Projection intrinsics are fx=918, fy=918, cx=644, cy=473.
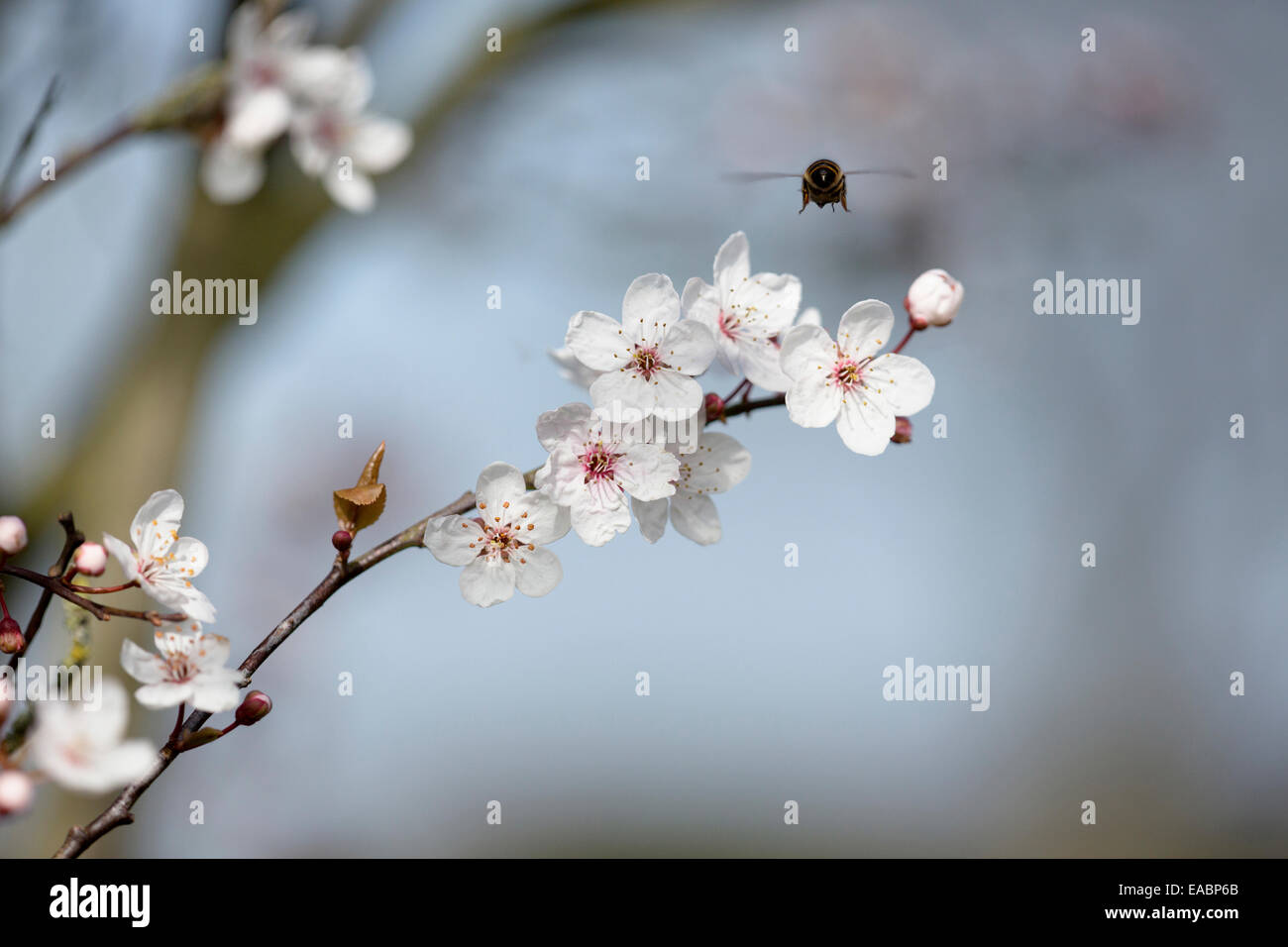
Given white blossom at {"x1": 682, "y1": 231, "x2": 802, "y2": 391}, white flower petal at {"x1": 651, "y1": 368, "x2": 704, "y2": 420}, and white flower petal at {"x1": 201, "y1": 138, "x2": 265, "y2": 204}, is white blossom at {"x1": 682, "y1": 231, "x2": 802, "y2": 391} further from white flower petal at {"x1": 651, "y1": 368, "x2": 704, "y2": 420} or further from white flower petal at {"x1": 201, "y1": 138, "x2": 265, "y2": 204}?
white flower petal at {"x1": 201, "y1": 138, "x2": 265, "y2": 204}

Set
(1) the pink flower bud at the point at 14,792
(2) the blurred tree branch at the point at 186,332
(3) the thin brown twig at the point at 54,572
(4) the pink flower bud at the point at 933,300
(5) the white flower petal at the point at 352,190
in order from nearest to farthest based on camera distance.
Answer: (1) the pink flower bud at the point at 14,792 → (3) the thin brown twig at the point at 54,572 → (4) the pink flower bud at the point at 933,300 → (5) the white flower petal at the point at 352,190 → (2) the blurred tree branch at the point at 186,332

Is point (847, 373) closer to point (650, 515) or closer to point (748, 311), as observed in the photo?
point (748, 311)

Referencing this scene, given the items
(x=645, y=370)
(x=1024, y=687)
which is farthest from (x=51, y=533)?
(x=1024, y=687)

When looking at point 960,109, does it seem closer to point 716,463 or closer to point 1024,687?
point 1024,687

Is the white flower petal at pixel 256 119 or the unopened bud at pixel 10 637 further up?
the white flower petal at pixel 256 119

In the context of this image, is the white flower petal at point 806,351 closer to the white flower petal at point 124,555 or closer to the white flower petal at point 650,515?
the white flower petal at point 650,515

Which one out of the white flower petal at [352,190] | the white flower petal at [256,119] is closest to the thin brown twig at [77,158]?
the white flower petal at [256,119]
